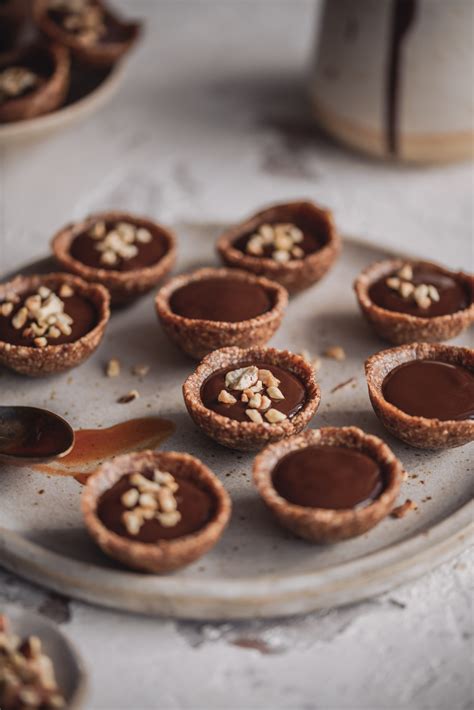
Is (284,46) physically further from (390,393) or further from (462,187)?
(390,393)

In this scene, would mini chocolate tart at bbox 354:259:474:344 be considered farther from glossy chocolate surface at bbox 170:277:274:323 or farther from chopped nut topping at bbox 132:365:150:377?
chopped nut topping at bbox 132:365:150:377

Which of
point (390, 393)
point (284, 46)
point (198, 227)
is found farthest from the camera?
point (284, 46)

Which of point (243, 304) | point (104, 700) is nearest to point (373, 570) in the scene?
point (104, 700)

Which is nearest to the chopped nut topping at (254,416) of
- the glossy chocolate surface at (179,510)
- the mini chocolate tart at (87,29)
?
the glossy chocolate surface at (179,510)

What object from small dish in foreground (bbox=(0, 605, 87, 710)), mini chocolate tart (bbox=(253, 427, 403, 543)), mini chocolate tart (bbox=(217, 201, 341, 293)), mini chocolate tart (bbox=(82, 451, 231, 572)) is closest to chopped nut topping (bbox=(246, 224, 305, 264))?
mini chocolate tart (bbox=(217, 201, 341, 293))

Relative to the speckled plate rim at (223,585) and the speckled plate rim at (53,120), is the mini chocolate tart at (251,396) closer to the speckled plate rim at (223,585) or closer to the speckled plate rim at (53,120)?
the speckled plate rim at (223,585)

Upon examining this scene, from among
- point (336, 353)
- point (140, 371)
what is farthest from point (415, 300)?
point (140, 371)
